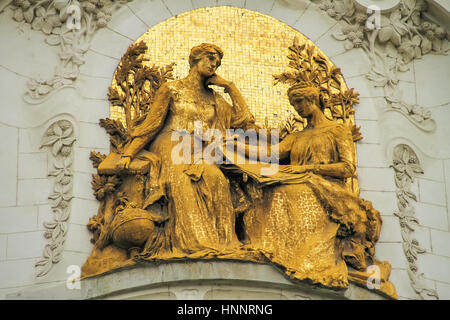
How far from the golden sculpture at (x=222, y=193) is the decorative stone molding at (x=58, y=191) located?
0.23 m

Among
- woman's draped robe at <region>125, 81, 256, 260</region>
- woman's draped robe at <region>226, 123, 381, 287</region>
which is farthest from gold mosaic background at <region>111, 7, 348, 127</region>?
woman's draped robe at <region>226, 123, 381, 287</region>

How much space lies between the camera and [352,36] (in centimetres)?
1038

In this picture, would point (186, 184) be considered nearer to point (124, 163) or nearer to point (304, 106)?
point (124, 163)

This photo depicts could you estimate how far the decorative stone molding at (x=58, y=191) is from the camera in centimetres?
895

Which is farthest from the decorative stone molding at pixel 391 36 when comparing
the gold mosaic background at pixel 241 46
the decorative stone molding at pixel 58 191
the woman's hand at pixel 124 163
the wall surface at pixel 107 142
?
the decorative stone molding at pixel 58 191

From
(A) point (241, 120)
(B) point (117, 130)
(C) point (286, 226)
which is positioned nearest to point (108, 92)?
(B) point (117, 130)

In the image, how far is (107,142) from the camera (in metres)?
9.51

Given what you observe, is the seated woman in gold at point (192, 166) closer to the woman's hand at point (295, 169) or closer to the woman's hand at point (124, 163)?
the woman's hand at point (124, 163)

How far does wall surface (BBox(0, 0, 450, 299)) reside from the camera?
906 centimetres

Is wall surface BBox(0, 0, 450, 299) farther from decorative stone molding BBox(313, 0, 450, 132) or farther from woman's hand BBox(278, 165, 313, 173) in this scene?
woman's hand BBox(278, 165, 313, 173)

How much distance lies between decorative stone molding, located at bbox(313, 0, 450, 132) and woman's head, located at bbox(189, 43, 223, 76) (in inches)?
55.9

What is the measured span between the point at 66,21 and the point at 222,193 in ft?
7.60
